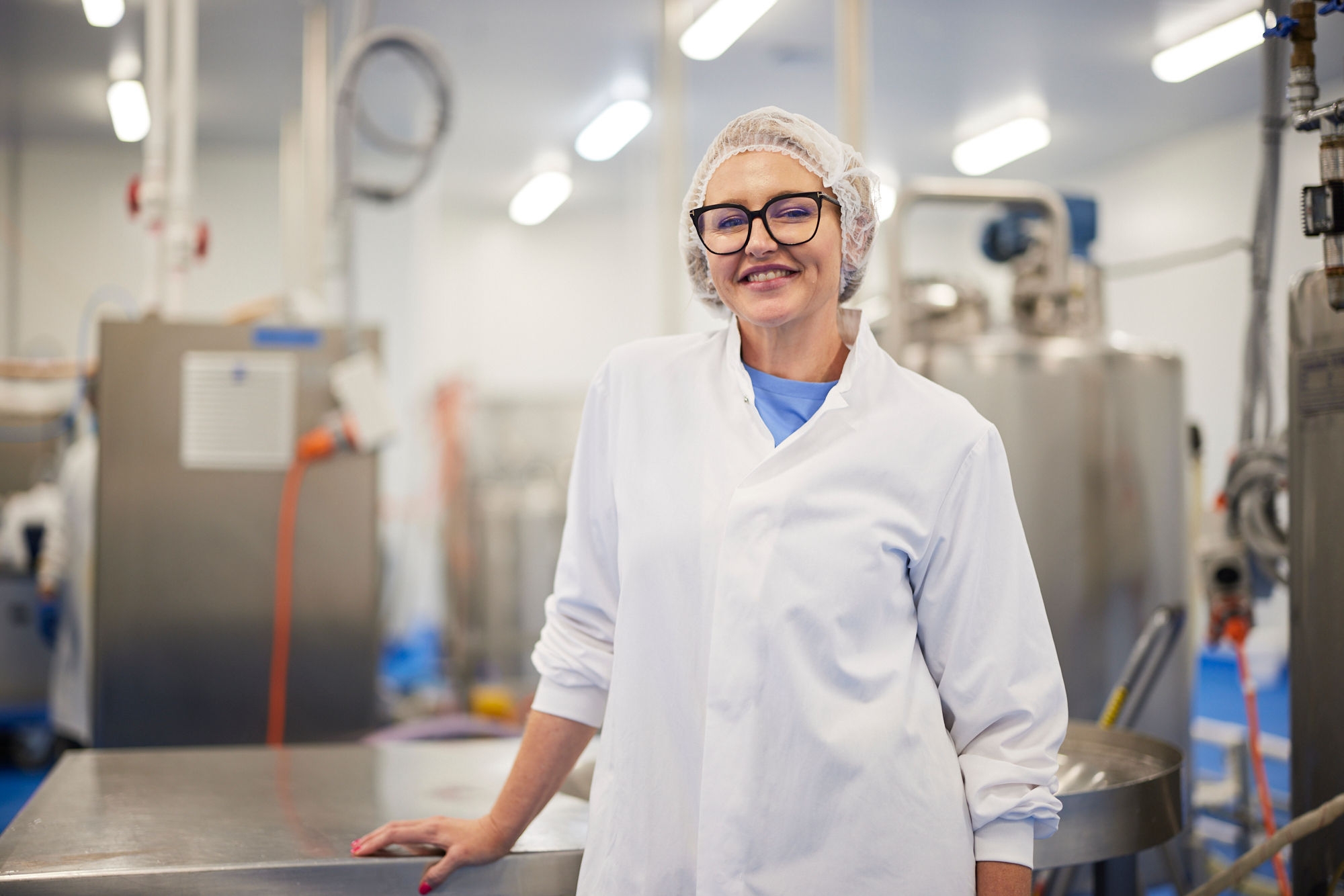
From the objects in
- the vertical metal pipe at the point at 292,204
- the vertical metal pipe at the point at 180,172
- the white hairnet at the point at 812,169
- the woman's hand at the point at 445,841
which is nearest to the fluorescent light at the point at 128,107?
the vertical metal pipe at the point at 292,204

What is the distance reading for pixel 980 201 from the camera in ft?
7.38

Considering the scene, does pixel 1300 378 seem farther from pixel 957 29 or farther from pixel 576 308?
pixel 576 308

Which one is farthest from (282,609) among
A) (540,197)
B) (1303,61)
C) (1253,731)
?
(540,197)

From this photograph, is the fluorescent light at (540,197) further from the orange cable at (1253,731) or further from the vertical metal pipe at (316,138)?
the orange cable at (1253,731)

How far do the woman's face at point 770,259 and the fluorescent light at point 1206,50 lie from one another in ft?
3.98

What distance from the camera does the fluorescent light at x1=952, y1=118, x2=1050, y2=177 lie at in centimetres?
438

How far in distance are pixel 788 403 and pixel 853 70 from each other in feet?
5.55

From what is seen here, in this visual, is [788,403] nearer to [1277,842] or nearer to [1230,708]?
[1277,842]

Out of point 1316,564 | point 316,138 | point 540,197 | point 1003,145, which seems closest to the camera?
point 1316,564

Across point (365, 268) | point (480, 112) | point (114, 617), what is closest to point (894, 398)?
point (114, 617)

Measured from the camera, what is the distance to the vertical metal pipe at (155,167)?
7.41ft

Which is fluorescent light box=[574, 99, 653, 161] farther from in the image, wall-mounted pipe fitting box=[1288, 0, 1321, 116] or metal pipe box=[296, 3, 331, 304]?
wall-mounted pipe fitting box=[1288, 0, 1321, 116]

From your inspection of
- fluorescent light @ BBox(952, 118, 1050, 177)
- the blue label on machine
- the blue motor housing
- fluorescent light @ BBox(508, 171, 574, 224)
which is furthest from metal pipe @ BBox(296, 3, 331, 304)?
fluorescent light @ BBox(508, 171, 574, 224)

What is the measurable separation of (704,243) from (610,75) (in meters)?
4.79
